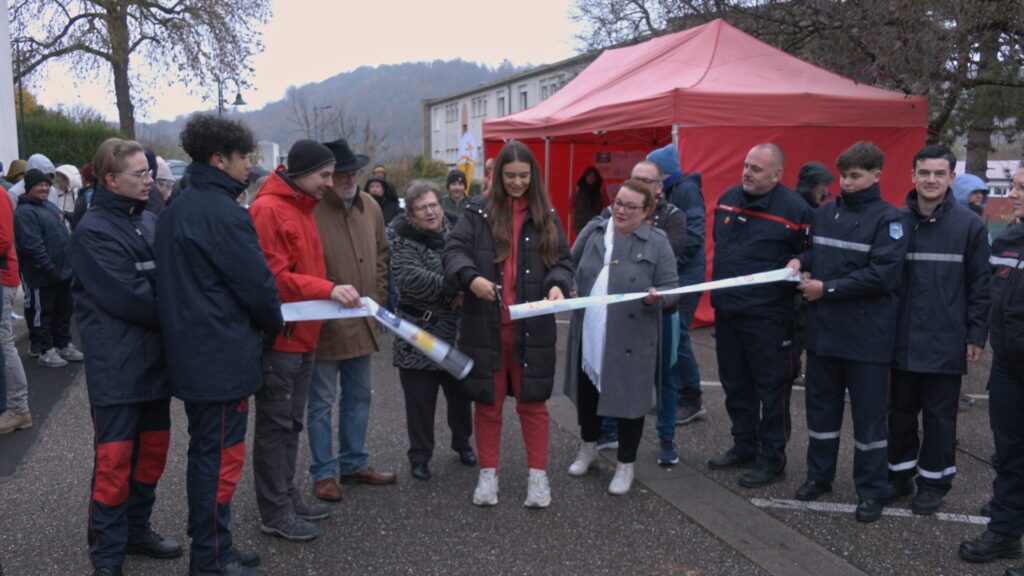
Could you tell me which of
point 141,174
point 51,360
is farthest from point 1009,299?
point 51,360

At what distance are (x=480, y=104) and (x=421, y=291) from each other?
63.6 meters

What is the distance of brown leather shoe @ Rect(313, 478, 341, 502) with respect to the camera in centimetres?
445

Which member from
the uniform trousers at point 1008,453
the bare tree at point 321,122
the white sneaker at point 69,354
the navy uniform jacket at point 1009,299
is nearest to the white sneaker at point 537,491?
the uniform trousers at point 1008,453

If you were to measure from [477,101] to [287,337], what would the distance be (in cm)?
6479

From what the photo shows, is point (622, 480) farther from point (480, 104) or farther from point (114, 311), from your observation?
point (480, 104)

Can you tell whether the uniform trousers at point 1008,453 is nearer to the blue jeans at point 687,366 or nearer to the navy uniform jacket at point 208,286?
the blue jeans at point 687,366

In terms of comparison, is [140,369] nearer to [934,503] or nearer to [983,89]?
[934,503]

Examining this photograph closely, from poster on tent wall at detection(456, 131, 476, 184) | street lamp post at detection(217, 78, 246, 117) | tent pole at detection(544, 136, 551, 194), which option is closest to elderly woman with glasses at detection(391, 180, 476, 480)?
tent pole at detection(544, 136, 551, 194)

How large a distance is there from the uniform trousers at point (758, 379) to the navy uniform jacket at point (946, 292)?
2.25ft

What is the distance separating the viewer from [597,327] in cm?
450

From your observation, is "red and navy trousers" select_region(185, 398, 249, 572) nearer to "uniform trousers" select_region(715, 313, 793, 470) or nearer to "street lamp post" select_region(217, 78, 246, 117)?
"uniform trousers" select_region(715, 313, 793, 470)

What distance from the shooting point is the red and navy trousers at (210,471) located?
3373 millimetres

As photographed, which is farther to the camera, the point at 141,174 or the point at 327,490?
the point at 327,490

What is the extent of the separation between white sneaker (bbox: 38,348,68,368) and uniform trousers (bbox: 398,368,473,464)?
478 cm
